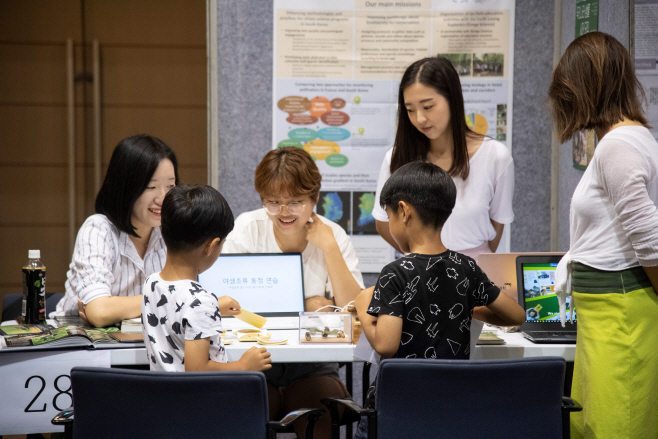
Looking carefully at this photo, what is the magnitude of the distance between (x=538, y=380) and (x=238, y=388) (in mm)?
568

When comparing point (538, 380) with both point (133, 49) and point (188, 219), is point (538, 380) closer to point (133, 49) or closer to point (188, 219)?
point (188, 219)

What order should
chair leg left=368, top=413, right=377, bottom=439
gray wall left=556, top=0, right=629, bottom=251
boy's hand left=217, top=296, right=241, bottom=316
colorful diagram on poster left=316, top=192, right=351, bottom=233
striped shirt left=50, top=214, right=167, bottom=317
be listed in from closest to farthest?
chair leg left=368, top=413, right=377, bottom=439 → boy's hand left=217, top=296, right=241, bottom=316 → striped shirt left=50, top=214, right=167, bottom=317 → gray wall left=556, top=0, right=629, bottom=251 → colorful diagram on poster left=316, top=192, right=351, bottom=233

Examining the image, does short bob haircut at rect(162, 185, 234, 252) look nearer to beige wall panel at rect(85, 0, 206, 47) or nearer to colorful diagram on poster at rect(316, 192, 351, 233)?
colorful diagram on poster at rect(316, 192, 351, 233)

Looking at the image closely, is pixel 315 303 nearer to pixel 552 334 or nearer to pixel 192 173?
pixel 552 334

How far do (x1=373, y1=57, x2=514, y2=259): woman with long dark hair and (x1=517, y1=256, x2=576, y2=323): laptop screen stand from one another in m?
0.34

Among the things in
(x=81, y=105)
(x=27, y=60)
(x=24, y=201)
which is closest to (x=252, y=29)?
(x=81, y=105)

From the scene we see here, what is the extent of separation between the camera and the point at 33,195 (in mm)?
3582

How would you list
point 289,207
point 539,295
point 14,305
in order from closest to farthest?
1. point 539,295
2. point 289,207
3. point 14,305

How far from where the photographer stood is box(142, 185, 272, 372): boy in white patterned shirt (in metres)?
1.28

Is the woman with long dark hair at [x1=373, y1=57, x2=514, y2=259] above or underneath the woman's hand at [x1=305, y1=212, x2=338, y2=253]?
above

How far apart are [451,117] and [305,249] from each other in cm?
67

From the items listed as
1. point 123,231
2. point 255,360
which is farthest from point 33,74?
point 255,360

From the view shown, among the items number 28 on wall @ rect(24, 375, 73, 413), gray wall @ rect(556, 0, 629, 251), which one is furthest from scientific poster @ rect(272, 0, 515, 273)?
number 28 on wall @ rect(24, 375, 73, 413)

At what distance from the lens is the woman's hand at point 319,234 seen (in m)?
2.03
